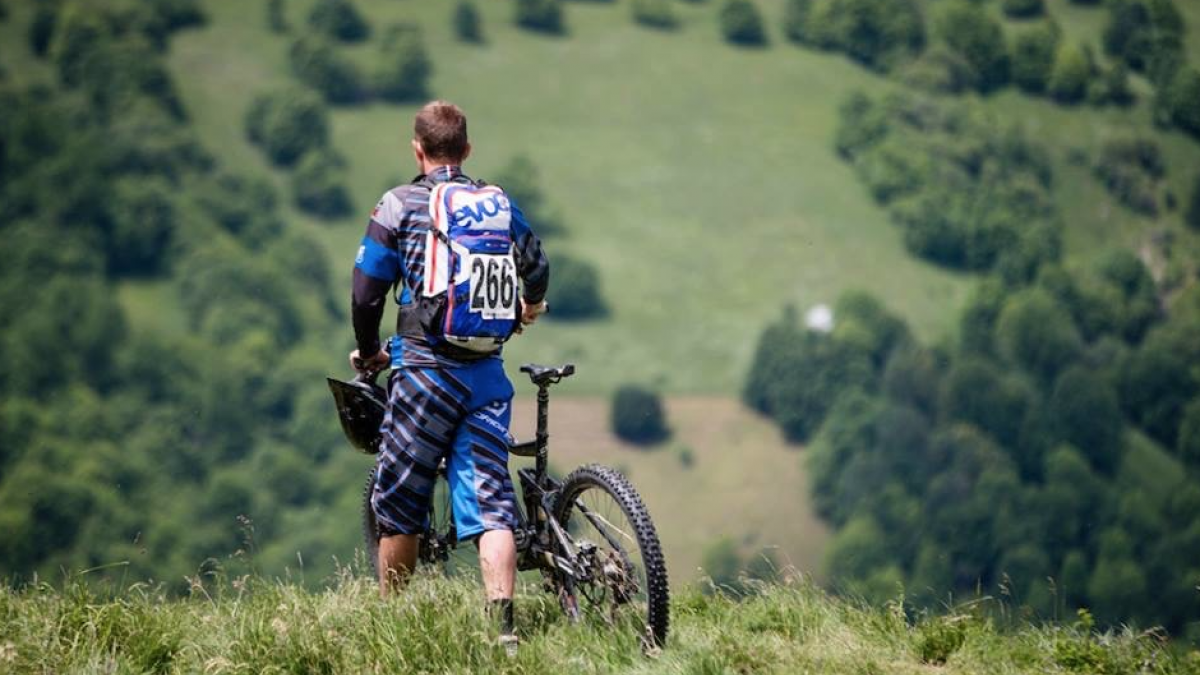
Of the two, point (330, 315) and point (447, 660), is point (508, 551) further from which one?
point (330, 315)

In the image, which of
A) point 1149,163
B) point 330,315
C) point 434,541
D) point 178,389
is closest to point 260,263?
point 330,315

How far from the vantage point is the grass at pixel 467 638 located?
18.8 ft

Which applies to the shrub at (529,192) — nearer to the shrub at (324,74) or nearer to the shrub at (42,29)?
the shrub at (324,74)

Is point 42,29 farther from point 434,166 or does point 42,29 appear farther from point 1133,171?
point 434,166

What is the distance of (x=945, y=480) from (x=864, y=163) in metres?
73.4

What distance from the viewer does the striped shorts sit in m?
6.17

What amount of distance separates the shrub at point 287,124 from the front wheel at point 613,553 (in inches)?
7163

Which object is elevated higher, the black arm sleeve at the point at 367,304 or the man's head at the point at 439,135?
the man's head at the point at 439,135

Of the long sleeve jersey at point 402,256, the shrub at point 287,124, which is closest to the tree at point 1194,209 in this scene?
the shrub at point 287,124

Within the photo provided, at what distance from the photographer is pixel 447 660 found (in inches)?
225

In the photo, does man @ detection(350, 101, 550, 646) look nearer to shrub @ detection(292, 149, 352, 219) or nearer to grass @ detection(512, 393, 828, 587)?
grass @ detection(512, 393, 828, 587)

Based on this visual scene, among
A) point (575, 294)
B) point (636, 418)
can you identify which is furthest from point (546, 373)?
point (575, 294)

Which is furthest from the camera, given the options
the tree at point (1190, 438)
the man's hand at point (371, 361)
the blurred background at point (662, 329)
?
the tree at point (1190, 438)

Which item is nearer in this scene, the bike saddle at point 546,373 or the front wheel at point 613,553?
the front wheel at point 613,553
